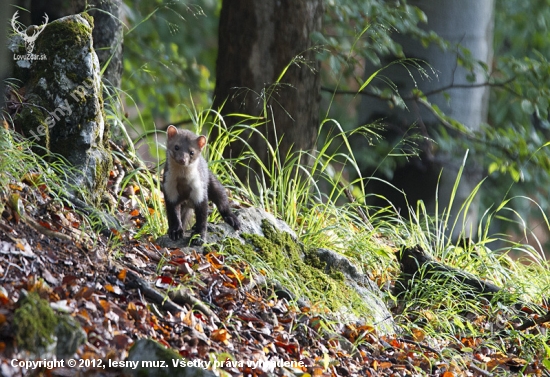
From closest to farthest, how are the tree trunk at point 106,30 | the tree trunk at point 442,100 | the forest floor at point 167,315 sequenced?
1. the forest floor at point 167,315
2. the tree trunk at point 106,30
3. the tree trunk at point 442,100

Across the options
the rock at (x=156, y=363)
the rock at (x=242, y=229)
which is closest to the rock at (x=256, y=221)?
the rock at (x=242, y=229)

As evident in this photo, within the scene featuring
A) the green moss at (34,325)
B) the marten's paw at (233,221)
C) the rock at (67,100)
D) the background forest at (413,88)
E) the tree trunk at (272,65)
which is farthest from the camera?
the background forest at (413,88)

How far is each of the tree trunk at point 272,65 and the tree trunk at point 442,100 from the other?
5.06 ft

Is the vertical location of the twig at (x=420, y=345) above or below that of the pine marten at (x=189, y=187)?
below

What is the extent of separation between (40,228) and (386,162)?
13.8 ft

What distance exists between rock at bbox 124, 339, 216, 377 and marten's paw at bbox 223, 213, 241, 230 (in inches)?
74.3

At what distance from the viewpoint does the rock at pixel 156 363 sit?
121 inches

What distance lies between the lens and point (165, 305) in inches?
147

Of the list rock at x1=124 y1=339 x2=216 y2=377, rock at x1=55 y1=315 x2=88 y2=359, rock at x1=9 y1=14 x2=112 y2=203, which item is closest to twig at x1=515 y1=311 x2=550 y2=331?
rock at x1=124 y1=339 x2=216 y2=377

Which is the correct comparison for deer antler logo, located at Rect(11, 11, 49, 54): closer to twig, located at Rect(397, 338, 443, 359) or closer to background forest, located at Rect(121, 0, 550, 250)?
background forest, located at Rect(121, 0, 550, 250)

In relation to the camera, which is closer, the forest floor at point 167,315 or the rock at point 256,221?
the forest floor at point 167,315

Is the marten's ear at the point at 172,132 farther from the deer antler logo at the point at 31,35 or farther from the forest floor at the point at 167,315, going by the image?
the deer antler logo at the point at 31,35

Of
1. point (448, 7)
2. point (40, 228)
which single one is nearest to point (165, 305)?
point (40, 228)

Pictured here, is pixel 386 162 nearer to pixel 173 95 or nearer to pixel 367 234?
pixel 367 234
